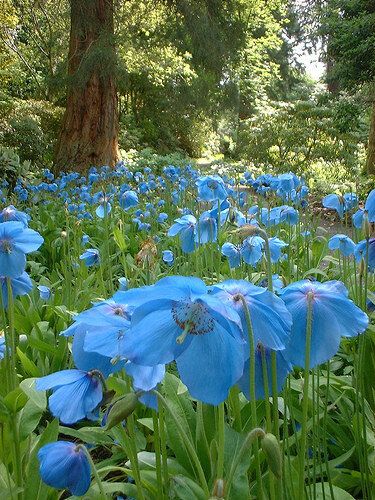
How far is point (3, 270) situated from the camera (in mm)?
1334

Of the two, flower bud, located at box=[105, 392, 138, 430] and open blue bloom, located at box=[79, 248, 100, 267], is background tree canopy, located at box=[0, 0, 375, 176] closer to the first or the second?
open blue bloom, located at box=[79, 248, 100, 267]

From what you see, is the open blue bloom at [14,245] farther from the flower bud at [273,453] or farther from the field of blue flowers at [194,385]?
the flower bud at [273,453]

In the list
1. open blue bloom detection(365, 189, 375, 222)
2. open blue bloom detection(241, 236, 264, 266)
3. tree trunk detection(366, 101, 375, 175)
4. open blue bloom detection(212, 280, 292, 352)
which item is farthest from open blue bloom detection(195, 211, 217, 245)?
tree trunk detection(366, 101, 375, 175)

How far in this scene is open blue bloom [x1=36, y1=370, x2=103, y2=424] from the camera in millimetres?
836

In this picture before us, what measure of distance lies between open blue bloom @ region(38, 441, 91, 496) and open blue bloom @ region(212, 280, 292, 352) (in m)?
0.31

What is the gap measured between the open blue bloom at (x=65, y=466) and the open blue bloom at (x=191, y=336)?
0.27m

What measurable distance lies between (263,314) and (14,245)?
82cm

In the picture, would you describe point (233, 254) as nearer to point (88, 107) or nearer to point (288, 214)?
point (288, 214)

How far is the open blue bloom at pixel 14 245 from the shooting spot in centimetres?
133

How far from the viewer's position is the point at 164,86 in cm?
1778

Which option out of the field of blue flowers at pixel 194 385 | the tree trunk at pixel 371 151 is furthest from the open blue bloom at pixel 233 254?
the tree trunk at pixel 371 151

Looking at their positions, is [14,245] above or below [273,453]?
above

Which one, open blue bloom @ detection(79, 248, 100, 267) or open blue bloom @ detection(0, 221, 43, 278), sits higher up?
open blue bloom @ detection(0, 221, 43, 278)

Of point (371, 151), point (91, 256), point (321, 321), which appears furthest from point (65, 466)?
point (371, 151)
